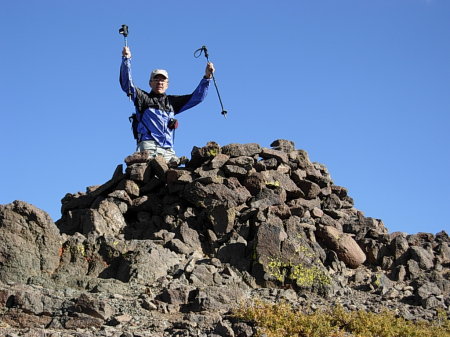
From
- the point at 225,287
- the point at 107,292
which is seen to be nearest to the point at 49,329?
the point at 107,292

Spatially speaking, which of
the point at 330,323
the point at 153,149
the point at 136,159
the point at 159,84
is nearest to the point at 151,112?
the point at 159,84

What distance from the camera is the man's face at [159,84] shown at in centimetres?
2409

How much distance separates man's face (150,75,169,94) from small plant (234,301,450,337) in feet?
33.6

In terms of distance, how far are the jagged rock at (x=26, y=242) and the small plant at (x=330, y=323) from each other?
487cm

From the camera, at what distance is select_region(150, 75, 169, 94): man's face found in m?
24.1

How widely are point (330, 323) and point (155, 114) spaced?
10734 millimetres

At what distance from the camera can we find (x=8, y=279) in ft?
53.8

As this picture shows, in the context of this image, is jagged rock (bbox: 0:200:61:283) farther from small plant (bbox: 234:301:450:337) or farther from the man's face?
the man's face

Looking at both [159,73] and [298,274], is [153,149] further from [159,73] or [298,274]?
[298,274]

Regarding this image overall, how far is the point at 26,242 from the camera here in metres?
17.1

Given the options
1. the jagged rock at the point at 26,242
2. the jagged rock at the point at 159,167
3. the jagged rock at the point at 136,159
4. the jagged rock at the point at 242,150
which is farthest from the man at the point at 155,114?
the jagged rock at the point at 26,242

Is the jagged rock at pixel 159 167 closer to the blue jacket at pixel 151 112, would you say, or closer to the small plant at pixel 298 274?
the blue jacket at pixel 151 112

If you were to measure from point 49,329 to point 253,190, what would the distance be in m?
8.95

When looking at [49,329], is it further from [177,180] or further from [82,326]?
[177,180]
